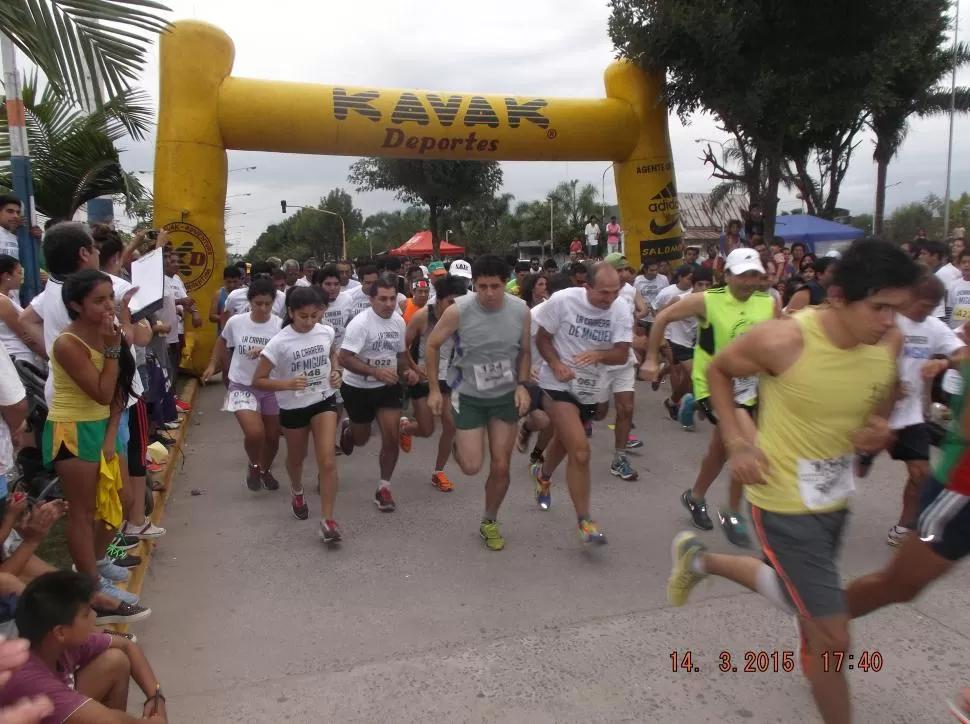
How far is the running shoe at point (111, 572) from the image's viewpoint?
406 cm

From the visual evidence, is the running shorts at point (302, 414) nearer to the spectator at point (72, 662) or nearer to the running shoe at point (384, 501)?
the running shoe at point (384, 501)

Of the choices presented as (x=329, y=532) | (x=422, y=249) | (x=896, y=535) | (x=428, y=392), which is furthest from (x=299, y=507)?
(x=422, y=249)

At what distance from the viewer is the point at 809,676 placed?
2.60 metres

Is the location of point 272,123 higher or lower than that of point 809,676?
higher

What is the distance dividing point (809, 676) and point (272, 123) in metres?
10.0

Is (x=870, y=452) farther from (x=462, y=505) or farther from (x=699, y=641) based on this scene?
(x=462, y=505)

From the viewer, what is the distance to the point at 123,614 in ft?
12.5

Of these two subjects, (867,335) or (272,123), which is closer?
(867,335)

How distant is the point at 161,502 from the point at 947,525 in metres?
5.12

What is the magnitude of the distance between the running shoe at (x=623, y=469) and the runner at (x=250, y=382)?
2731 mm

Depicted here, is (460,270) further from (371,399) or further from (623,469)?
(623,469)

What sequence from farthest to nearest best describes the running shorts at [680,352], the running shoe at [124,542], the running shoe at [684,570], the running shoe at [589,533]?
the running shorts at [680,352], the running shoe at [589,533], the running shoe at [124,542], the running shoe at [684,570]

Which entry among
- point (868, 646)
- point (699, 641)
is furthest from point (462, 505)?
point (868, 646)

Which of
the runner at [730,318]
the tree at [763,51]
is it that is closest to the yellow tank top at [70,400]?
the runner at [730,318]
